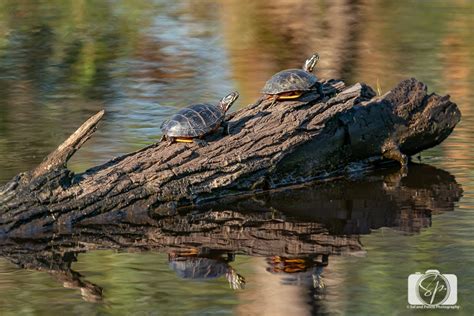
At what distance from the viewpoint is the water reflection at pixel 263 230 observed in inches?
270

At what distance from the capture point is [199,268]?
6.83 meters

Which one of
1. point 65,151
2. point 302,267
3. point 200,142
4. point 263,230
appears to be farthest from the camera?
point 200,142

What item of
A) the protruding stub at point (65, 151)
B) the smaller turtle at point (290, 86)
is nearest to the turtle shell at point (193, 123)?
the smaller turtle at point (290, 86)

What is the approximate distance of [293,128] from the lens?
26.9 ft

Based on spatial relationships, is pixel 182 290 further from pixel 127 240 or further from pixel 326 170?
pixel 326 170

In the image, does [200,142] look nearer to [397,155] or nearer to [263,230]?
[263,230]

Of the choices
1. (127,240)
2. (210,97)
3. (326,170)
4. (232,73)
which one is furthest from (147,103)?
(127,240)

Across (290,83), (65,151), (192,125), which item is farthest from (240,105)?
(65,151)

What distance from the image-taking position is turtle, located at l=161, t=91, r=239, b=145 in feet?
26.3

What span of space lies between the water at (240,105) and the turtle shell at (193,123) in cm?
63

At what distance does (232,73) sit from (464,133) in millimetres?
3863

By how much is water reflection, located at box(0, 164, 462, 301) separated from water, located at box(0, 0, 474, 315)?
0.07ft

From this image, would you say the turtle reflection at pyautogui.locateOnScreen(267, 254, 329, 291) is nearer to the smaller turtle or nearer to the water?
the water

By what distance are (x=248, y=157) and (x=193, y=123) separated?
0.49m
